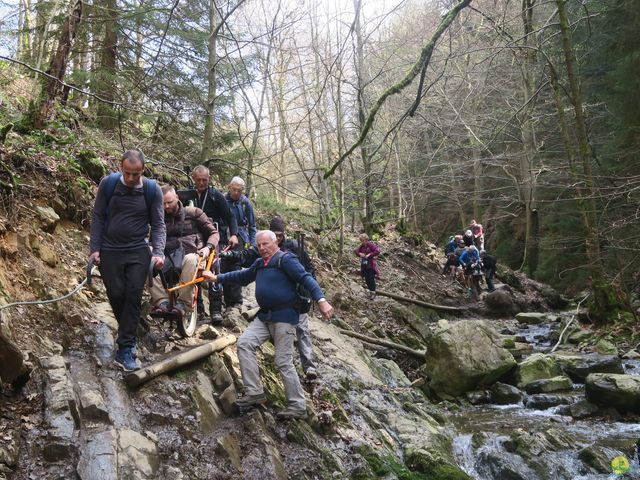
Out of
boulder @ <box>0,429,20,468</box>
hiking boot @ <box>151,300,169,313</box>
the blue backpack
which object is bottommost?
boulder @ <box>0,429,20,468</box>

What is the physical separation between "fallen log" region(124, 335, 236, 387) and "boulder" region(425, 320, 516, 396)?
4.71 metres

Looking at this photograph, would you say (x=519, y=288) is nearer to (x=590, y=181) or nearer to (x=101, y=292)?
(x=590, y=181)

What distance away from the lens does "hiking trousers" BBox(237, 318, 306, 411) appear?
5.23 meters

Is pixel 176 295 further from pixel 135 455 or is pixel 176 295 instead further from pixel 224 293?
pixel 135 455

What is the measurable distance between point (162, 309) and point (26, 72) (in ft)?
27.5

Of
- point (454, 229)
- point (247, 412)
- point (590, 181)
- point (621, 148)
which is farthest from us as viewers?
point (454, 229)

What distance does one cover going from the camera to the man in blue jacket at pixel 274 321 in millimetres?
5242

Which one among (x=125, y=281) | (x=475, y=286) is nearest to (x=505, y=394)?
(x=125, y=281)

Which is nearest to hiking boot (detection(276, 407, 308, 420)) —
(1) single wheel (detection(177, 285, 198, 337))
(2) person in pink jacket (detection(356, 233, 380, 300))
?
(1) single wheel (detection(177, 285, 198, 337))

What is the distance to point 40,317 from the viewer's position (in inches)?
217

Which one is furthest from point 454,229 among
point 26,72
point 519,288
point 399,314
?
point 26,72

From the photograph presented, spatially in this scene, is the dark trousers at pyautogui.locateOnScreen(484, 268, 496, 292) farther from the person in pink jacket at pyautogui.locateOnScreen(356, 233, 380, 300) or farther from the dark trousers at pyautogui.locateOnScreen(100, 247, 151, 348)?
the dark trousers at pyautogui.locateOnScreen(100, 247, 151, 348)

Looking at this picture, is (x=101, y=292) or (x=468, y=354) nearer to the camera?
(x=101, y=292)

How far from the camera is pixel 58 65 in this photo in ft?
25.8
